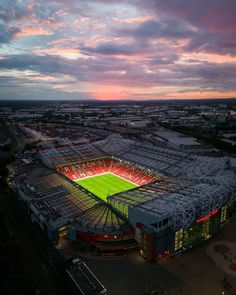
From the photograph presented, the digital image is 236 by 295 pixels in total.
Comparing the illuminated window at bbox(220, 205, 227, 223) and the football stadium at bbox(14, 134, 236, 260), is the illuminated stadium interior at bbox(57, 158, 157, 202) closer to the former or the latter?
the football stadium at bbox(14, 134, 236, 260)

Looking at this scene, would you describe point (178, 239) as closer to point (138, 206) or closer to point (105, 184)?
point (138, 206)

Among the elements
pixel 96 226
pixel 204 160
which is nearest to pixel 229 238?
pixel 96 226

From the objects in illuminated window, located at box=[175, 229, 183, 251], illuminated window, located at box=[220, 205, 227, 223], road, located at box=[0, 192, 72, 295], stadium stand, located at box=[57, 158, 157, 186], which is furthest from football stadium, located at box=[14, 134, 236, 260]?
road, located at box=[0, 192, 72, 295]

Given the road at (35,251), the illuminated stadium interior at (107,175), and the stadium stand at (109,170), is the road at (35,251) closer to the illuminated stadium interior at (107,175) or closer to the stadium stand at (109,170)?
the illuminated stadium interior at (107,175)

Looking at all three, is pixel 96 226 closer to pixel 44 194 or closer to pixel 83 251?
pixel 83 251

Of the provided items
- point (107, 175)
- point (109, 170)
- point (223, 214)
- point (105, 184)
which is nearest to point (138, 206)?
point (223, 214)

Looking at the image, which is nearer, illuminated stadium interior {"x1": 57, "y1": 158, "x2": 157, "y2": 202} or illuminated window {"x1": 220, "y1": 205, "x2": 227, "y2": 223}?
illuminated window {"x1": 220, "y1": 205, "x2": 227, "y2": 223}
